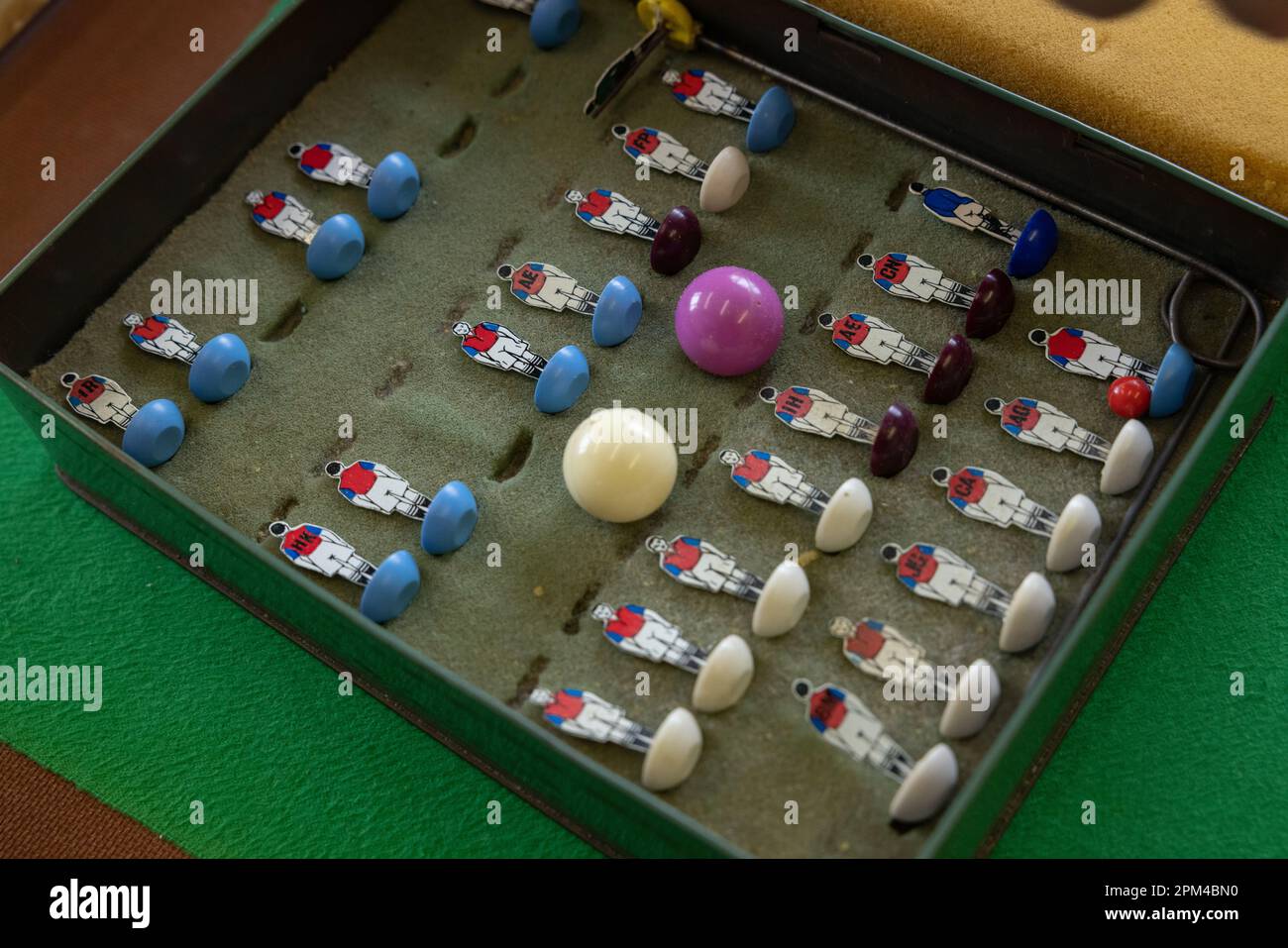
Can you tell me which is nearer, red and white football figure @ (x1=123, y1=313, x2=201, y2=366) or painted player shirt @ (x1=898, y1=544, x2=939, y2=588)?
painted player shirt @ (x1=898, y1=544, x2=939, y2=588)

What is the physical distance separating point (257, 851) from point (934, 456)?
99 centimetres

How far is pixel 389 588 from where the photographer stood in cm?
194

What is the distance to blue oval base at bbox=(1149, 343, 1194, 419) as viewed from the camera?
1.99 meters

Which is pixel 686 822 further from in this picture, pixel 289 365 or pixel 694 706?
pixel 289 365

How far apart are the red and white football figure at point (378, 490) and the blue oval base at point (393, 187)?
0.41 meters

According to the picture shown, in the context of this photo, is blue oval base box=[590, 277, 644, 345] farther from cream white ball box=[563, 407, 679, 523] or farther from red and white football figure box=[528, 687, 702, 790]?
red and white football figure box=[528, 687, 702, 790]

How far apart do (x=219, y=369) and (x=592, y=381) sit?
498 mm

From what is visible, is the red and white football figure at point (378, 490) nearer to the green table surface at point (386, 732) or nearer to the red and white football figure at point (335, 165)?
the green table surface at point (386, 732)

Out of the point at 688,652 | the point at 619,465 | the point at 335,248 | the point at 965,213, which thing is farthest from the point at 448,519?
the point at 965,213

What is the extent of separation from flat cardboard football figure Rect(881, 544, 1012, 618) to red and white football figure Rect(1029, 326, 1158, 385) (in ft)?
1.05

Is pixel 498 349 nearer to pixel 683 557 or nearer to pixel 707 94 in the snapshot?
pixel 683 557

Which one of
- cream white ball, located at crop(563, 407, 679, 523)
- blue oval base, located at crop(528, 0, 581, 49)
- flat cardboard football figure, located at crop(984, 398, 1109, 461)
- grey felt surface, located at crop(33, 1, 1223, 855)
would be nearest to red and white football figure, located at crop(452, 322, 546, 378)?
grey felt surface, located at crop(33, 1, 1223, 855)

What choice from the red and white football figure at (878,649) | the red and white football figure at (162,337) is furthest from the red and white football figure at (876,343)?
the red and white football figure at (162,337)
